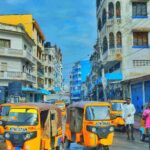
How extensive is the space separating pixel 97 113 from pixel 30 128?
11.5 ft

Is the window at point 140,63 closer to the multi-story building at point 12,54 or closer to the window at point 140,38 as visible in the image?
the window at point 140,38

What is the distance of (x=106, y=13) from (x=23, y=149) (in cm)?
3776

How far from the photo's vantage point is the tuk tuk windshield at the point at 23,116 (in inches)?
515

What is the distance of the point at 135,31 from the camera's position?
151ft

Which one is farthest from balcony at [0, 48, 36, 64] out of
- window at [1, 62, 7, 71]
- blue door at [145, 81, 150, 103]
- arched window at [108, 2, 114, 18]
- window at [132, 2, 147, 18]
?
blue door at [145, 81, 150, 103]

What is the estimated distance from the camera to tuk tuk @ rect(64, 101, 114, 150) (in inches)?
579

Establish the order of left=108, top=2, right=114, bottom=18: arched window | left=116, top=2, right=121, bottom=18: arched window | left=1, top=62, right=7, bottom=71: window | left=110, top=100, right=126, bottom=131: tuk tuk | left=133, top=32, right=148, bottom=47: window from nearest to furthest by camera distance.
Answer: left=110, top=100, right=126, bottom=131: tuk tuk, left=133, top=32, right=148, bottom=47: window, left=116, top=2, right=121, bottom=18: arched window, left=108, top=2, right=114, bottom=18: arched window, left=1, top=62, right=7, bottom=71: window

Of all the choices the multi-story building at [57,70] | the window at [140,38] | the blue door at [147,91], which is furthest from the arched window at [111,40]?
the multi-story building at [57,70]

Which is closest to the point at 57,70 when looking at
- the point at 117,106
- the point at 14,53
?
the point at 14,53

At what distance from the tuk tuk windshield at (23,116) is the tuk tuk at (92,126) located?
2.63 m

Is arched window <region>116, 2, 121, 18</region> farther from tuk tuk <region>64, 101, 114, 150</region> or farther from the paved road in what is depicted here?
tuk tuk <region>64, 101, 114, 150</region>

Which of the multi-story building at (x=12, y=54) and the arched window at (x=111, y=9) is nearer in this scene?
the arched window at (x=111, y=9)

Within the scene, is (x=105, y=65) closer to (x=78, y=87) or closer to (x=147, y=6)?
(x=147, y=6)

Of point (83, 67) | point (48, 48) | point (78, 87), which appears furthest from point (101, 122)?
point (78, 87)
